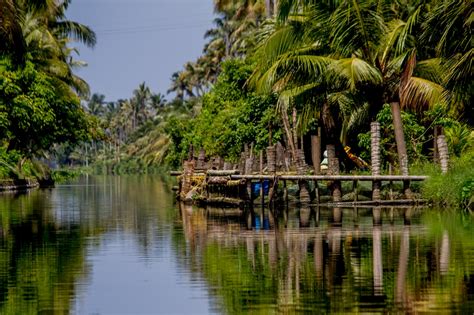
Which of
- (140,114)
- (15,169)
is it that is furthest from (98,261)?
(140,114)

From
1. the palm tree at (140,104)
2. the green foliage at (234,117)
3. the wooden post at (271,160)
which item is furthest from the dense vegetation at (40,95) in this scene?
the palm tree at (140,104)

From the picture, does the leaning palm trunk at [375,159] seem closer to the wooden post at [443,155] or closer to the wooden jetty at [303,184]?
the wooden jetty at [303,184]

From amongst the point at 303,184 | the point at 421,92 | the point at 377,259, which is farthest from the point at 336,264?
the point at 421,92

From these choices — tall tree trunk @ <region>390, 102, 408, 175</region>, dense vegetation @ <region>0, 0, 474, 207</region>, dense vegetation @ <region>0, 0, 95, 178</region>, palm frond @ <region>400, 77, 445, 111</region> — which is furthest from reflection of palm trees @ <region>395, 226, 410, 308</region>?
dense vegetation @ <region>0, 0, 95, 178</region>

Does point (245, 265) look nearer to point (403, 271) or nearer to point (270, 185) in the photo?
point (403, 271)

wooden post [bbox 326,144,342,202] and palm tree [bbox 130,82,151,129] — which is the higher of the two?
palm tree [bbox 130,82,151,129]

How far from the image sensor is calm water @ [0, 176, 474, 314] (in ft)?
38.5

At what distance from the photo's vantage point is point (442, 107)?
32.8 meters

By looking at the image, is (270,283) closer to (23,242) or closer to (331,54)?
(23,242)

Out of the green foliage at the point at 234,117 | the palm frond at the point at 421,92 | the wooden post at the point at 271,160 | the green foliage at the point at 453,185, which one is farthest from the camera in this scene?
the green foliage at the point at 234,117

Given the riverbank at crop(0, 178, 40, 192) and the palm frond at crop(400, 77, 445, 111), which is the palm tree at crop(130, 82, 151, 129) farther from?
the palm frond at crop(400, 77, 445, 111)

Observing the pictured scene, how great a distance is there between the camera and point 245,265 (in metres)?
15.4

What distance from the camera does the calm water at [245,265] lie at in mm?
11742

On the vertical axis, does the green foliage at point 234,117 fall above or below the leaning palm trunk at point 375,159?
above
